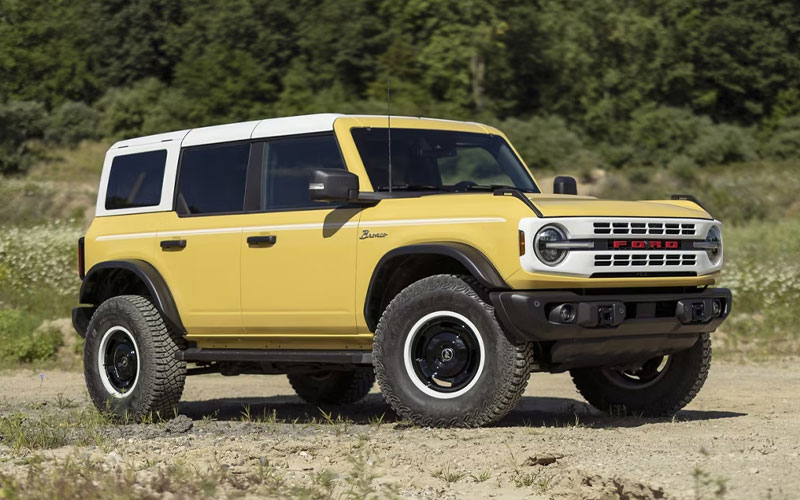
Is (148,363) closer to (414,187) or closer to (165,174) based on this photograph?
(165,174)

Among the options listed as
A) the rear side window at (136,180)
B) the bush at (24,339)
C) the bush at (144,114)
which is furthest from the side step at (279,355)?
the bush at (144,114)

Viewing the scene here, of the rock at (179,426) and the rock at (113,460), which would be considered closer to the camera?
the rock at (113,460)

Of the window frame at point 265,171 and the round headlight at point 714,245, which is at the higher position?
the window frame at point 265,171

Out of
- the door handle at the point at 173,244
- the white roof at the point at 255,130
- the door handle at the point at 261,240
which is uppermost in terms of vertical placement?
the white roof at the point at 255,130

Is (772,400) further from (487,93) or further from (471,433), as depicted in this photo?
(487,93)

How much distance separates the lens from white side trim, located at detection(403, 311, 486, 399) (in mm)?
7859

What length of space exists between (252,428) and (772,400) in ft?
15.1

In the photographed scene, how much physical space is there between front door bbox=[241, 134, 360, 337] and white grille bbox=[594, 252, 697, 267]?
163 centimetres

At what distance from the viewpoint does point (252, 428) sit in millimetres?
8602

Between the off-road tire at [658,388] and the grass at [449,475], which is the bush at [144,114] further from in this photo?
the grass at [449,475]

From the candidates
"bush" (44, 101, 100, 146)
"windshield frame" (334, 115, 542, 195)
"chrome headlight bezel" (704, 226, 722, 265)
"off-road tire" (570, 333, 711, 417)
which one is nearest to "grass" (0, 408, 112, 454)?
"windshield frame" (334, 115, 542, 195)

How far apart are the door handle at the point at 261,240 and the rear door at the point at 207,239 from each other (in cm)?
17

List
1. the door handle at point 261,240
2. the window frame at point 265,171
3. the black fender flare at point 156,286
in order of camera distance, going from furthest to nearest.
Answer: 1. the black fender flare at point 156,286
2. the door handle at point 261,240
3. the window frame at point 265,171

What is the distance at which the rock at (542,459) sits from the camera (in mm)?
6691
